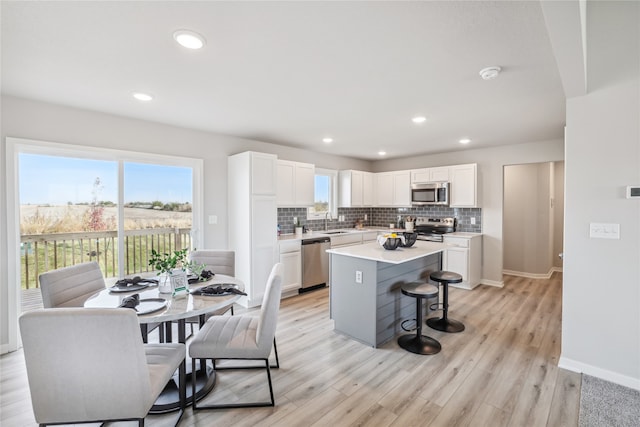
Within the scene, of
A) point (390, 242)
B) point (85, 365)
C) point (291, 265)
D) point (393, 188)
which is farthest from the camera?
point (393, 188)

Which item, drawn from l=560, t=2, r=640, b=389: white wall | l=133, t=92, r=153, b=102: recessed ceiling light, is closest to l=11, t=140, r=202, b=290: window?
l=133, t=92, r=153, b=102: recessed ceiling light

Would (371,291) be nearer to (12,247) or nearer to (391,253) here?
(391,253)

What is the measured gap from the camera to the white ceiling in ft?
5.21

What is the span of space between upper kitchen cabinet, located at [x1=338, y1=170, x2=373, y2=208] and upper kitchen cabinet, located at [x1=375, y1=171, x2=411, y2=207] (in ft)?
0.86

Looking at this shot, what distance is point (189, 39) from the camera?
1.81 m

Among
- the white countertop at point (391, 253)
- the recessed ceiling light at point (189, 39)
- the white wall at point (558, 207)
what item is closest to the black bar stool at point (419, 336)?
the white countertop at point (391, 253)

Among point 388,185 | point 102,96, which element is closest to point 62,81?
point 102,96

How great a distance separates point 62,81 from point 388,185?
529 cm

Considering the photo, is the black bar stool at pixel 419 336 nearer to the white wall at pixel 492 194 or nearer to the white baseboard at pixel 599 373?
the white baseboard at pixel 599 373

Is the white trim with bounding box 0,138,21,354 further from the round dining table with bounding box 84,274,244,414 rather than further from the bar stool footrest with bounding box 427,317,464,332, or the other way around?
the bar stool footrest with bounding box 427,317,464,332

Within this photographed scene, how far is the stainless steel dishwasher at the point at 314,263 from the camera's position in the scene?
15.4 ft

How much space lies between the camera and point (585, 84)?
2.21 m

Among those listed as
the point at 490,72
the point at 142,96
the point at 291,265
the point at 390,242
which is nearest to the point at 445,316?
the point at 390,242

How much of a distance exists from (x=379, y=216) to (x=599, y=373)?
4.74 m
